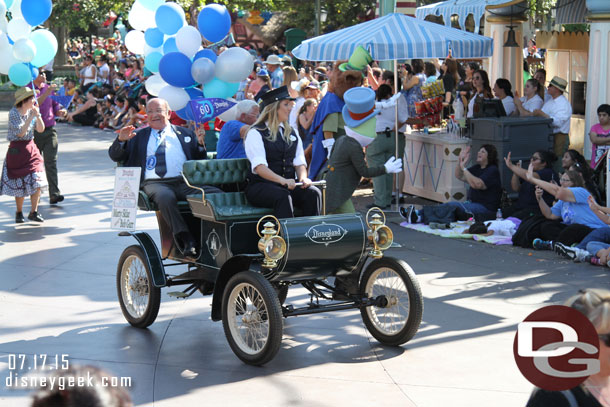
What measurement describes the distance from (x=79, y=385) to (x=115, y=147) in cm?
583

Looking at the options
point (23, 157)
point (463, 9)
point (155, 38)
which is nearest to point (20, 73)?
point (23, 157)

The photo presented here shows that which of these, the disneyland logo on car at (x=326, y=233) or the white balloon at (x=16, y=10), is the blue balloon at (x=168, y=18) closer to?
the white balloon at (x=16, y=10)

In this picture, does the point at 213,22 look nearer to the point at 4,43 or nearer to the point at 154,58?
the point at 154,58

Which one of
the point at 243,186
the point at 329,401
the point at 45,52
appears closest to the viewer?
the point at 329,401

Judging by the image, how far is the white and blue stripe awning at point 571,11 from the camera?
1639 centimetres

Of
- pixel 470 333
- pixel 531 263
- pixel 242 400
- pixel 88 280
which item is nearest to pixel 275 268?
pixel 242 400

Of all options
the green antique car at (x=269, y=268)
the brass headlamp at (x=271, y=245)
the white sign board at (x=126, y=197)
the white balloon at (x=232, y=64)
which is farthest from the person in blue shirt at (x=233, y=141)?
the white balloon at (x=232, y=64)

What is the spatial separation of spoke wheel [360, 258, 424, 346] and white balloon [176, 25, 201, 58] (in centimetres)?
632

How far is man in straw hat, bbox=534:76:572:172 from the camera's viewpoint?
12.7 metres

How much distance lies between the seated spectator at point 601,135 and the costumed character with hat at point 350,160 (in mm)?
3558

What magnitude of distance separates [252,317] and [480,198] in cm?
599

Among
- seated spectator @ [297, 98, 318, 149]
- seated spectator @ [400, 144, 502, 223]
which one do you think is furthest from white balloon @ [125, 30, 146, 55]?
seated spectator @ [400, 144, 502, 223]

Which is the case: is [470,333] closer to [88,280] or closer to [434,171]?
[88,280]

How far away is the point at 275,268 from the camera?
6418 mm
